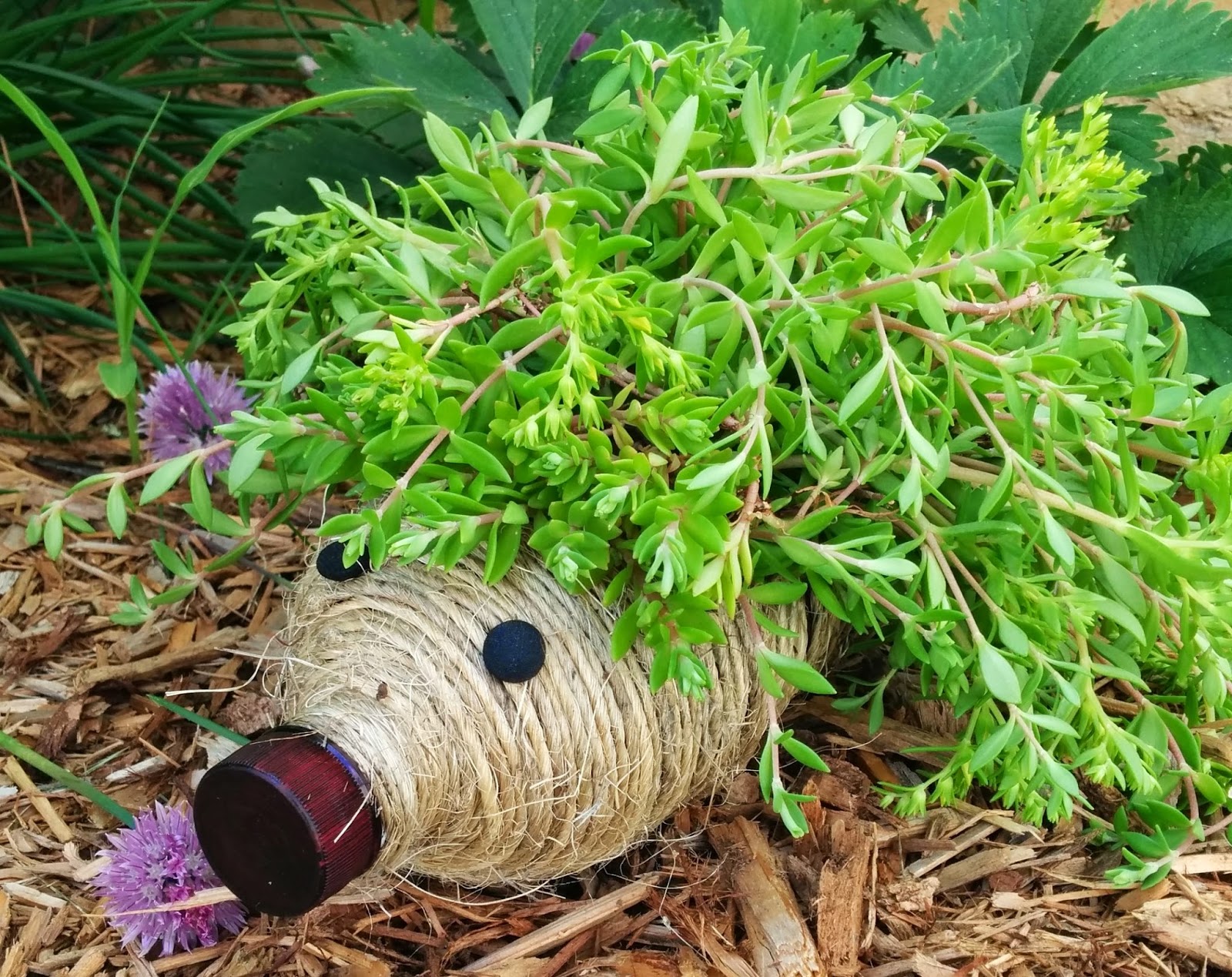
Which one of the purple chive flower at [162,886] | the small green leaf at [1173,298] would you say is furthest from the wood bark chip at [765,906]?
the small green leaf at [1173,298]

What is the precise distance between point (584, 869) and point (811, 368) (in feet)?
1.65

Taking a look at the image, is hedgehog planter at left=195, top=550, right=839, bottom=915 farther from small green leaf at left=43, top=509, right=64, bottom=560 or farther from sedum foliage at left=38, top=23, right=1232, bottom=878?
small green leaf at left=43, top=509, right=64, bottom=560

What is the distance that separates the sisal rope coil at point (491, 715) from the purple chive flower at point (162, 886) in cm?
17

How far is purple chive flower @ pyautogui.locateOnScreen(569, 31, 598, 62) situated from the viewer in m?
1.27

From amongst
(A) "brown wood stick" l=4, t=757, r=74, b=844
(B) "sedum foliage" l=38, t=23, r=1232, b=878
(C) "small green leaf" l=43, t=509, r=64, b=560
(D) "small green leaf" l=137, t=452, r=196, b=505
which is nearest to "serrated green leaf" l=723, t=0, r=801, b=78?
(B) "sedum foliage" l=38, t=23, r=1232, b=878

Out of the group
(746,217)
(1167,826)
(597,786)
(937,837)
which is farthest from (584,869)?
(746,217)

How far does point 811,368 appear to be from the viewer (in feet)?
2.19

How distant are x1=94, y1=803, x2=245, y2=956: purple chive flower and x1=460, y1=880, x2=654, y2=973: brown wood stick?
23cm

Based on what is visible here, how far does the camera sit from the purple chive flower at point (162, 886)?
2.68 feet

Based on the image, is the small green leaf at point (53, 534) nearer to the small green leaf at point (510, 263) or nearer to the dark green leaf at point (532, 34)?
the small green leaf at point (510, 263)

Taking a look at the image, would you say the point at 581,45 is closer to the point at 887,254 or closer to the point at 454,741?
the point at 887,254

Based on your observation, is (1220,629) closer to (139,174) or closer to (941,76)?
(941,76)

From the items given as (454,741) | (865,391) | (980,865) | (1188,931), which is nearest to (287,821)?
(454,741)

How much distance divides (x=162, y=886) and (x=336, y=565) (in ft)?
1.10
